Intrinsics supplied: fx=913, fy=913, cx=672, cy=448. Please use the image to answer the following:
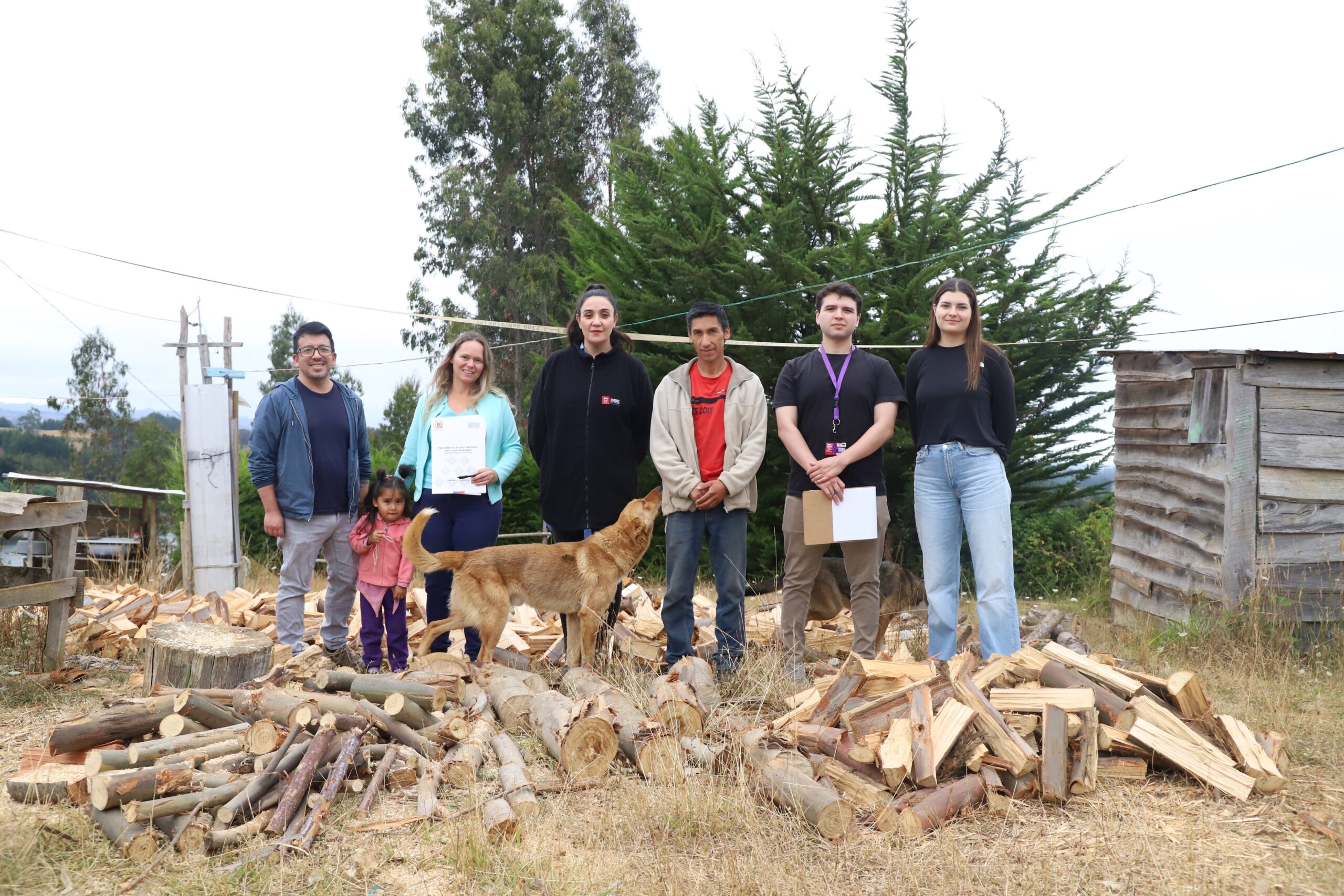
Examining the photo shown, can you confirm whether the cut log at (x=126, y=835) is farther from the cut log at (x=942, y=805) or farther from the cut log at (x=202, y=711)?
the cut log at (x=942, y=805)

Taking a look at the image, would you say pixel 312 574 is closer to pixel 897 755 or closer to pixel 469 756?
pixel 469 756

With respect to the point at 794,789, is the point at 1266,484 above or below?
above

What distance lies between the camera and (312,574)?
589cm

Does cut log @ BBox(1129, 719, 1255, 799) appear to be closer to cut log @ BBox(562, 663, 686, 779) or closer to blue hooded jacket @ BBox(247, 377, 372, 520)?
cut log @ BBox(562, 663, 686, 779)

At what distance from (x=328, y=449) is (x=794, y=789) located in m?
3.63

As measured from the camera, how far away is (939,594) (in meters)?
4.96

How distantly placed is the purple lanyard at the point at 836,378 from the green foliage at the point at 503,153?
1870cm

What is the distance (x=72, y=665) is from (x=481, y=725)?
4.11 meters

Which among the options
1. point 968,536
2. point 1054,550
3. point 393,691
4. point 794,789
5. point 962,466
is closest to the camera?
point 794,789

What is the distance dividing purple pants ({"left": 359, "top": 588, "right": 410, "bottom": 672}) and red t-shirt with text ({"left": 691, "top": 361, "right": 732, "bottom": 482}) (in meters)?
2.10

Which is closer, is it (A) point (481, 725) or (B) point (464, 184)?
(A) point (481, 725)

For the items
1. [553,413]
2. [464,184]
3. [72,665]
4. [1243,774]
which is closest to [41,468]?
[464,184]

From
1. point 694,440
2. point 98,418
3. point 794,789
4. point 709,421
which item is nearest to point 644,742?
point 794,789

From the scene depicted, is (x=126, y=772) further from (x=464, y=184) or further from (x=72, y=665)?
(x=464, y=184)
